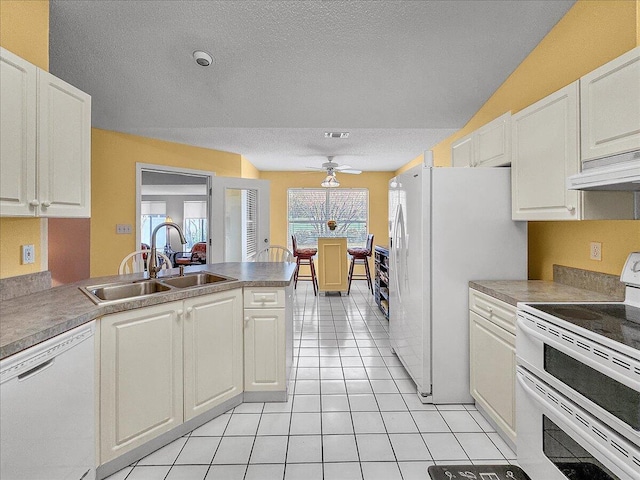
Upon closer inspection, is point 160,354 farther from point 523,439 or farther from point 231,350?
point 523,439

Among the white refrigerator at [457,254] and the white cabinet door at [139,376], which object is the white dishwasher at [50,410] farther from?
the white refrigerator at [457,254]

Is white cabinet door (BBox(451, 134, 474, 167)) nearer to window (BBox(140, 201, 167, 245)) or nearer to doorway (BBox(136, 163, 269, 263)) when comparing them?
doorway (BBox(136, 163, 269, 263))

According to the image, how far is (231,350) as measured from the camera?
215 cm

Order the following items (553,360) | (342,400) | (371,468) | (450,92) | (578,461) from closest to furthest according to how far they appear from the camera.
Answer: (578,461) → (553,360) → (371,468) → (342,400) → (450,92)

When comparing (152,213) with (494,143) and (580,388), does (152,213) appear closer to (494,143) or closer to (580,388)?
(494,143)

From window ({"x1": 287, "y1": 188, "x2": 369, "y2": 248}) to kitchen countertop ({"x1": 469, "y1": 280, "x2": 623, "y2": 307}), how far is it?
5.04m

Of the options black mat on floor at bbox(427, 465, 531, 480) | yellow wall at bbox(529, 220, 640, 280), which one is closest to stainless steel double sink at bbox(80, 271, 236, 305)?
black mat on floor at bbox(427, 465, 531, 480)

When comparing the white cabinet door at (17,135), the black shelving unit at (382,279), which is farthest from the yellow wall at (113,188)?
the black shelving unit at (382,279)

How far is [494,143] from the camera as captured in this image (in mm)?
2410

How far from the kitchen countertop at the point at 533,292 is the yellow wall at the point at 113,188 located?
3836 millimetres

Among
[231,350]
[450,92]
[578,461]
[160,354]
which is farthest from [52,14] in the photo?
[578,461]

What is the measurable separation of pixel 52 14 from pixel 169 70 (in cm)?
81

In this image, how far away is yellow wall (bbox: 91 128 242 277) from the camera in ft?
12.2

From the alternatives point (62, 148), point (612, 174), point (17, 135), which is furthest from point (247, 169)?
point (612, 174)
